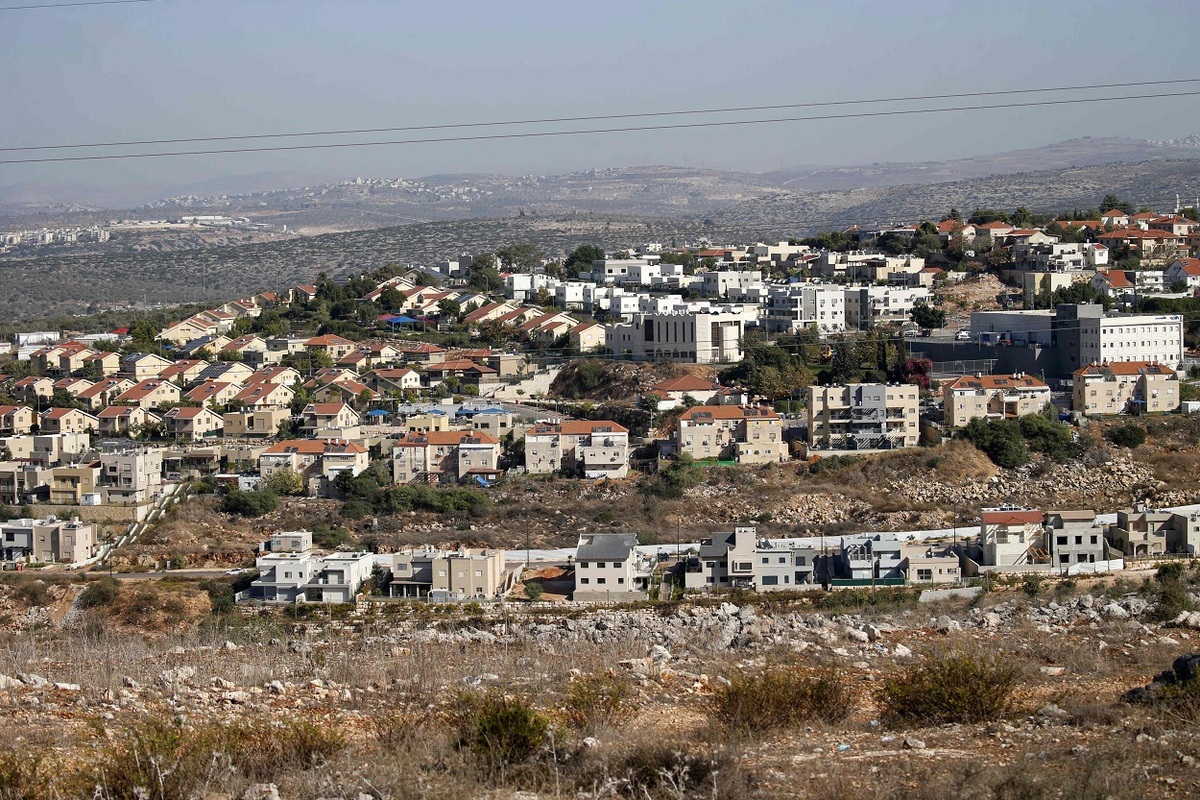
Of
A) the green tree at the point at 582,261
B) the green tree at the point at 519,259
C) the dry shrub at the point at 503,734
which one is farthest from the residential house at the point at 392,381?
the dry shrub at the point at 503,734

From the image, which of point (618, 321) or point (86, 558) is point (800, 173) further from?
point (86, 558)

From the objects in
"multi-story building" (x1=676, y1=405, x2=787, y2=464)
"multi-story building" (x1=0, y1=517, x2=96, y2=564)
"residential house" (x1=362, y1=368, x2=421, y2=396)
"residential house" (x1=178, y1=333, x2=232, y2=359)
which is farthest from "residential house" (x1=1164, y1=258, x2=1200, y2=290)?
"multi-story building" (x1=0, y1=517, x2=96, y2=564)

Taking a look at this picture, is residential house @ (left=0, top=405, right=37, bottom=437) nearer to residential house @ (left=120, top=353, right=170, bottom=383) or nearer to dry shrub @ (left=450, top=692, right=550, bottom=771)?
residential house @ (left=120, top=353, right=170, bottom=383)

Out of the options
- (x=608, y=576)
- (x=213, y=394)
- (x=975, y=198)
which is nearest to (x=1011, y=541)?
(x=608, y=576)

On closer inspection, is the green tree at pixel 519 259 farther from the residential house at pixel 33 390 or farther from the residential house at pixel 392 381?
the residential house at pixel 33 390

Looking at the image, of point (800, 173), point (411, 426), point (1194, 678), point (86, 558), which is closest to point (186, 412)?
point (411, 426)

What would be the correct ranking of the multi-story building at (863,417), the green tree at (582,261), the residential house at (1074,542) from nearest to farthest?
1. the residential house at (1074,542)
2. the multi-story building at (863,417)
3. the green tree at (582,261)
